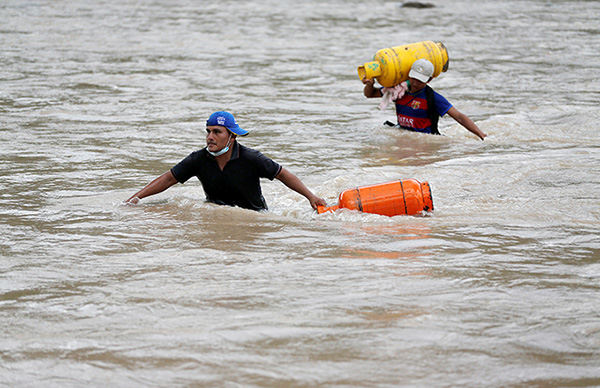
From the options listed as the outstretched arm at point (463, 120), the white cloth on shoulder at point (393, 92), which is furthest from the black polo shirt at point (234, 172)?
the white cloth on shoulder at point (393, 92)

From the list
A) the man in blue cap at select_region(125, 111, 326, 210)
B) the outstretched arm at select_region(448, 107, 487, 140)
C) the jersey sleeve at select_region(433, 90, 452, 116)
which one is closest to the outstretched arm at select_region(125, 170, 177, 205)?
the man in blue cap at select_region(125, 111, 326, 210)

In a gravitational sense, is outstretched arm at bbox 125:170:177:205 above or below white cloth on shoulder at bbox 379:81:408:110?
below

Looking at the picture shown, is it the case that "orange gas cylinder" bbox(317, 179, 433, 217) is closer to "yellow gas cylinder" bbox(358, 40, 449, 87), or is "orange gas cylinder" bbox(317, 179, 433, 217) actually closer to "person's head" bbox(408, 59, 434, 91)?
"person's head" bbox(408, 59, 434, 91)

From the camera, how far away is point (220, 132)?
6.59 m

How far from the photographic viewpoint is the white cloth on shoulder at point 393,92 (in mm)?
10195

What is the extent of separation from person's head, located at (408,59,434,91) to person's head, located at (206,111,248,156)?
13.0 ft

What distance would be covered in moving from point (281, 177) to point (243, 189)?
354 mm

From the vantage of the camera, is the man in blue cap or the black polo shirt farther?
the black polo shirt

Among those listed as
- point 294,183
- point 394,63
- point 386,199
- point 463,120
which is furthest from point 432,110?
point 294,183

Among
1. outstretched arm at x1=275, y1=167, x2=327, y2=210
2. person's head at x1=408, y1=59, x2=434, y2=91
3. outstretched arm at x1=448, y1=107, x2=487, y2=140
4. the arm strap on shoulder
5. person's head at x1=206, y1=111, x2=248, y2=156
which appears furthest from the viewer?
the arm strap on shoulder

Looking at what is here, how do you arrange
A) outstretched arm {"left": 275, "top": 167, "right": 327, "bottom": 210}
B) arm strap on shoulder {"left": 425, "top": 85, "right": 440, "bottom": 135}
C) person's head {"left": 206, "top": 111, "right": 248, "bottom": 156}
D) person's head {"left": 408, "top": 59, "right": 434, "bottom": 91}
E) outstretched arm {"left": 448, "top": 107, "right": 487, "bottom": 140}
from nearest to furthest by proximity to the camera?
person's head {"left": 206, "top": 111, "right": 248, "bottom": 156}
outstretched arm {"left": 275, "top": 167, "right": 327, "bottom": 210}
outstretched arm {"left": 448, "top": 107, "right": 487, "bottom": 140}
person's head {"left": 408, "top": 59, "right": 434, "bottom": 91}
arm strap on shoulder {"left": 425, "top": 85, "right": 440, "bottom": 135}

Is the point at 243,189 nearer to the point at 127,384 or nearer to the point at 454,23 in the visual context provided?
the point at 127,384

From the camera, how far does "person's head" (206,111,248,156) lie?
6.57 m

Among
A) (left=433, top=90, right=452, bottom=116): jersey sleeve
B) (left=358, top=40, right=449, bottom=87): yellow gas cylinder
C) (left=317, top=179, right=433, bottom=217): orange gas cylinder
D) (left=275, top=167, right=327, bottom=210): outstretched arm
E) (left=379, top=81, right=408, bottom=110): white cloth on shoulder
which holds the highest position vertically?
(left=358, top=40, right=449, bottom=87): yellow gas cylinder
